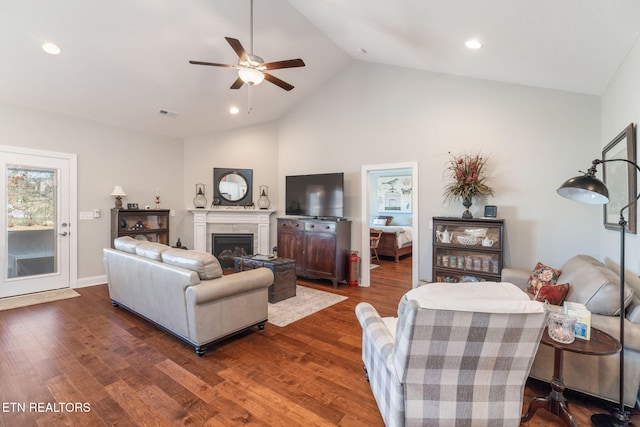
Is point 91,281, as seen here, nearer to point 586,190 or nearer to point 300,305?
point 300,305

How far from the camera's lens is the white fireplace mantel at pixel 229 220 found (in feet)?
20.5

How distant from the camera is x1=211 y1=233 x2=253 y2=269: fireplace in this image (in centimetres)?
643

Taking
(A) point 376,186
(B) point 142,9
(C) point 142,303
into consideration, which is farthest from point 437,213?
(A) point 376,186

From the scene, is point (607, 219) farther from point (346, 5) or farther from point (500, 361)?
point (346, 5)

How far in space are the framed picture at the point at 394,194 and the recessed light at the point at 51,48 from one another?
8.32 metres

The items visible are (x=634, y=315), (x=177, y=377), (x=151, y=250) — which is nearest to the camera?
(x=634, y=315)

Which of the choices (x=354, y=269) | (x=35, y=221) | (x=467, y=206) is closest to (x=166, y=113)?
(x=35, y=221)

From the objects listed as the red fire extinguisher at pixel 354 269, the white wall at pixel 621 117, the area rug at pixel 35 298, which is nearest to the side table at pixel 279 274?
the red fire extinguisher at pixel 354 269

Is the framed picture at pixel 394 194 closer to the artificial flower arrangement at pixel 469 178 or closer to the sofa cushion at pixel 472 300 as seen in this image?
the artificial flower arrangement at pixel 469 178

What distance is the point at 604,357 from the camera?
6.72ft

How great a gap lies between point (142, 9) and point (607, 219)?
17.8ft

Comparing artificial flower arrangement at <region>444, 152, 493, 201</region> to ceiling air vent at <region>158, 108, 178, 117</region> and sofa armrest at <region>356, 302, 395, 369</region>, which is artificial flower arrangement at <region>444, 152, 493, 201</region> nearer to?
sofa armrest at <region>356, 302, 395, 369</region>

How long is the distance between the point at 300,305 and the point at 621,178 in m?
3.69

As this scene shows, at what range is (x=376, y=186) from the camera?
1016cm
